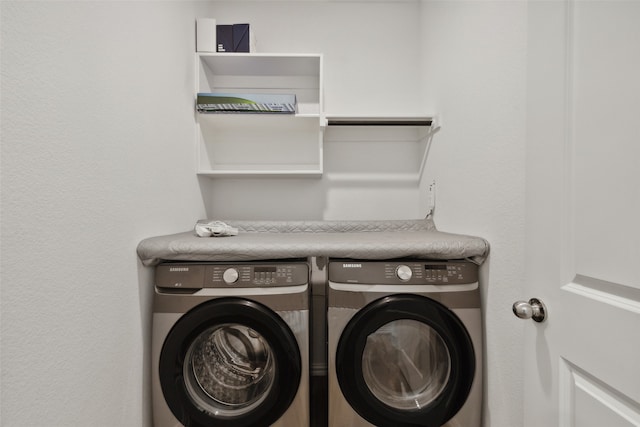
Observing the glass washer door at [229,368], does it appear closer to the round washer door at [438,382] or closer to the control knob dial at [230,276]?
the control knob dial at [230,276]

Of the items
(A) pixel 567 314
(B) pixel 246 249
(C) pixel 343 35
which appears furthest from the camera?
(C) pixel 343 35

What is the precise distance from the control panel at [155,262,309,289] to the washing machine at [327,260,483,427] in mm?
176

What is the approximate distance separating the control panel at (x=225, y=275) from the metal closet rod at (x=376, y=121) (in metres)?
0.94

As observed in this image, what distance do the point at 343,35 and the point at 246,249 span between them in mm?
1609

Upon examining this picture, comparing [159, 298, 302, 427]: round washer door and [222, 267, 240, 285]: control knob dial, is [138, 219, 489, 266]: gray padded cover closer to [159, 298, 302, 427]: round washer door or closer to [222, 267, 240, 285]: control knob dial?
[222, 267, 240, 285]: control knob dial

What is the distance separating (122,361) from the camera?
39.1 inches

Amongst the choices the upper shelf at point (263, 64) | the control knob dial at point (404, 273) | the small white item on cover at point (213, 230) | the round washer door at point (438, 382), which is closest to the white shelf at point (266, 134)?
the upper shelf at point (263, 64)

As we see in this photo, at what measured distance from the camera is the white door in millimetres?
497

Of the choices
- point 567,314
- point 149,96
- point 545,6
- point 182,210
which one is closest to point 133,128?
point 149,96

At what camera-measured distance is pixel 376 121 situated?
5.58 feet

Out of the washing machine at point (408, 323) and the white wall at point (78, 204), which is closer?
the white wall at point (78, 204)

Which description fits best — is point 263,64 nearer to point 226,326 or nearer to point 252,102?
point 252,102

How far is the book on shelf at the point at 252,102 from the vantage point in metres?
1.60

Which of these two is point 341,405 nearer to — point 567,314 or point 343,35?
point 567,314
